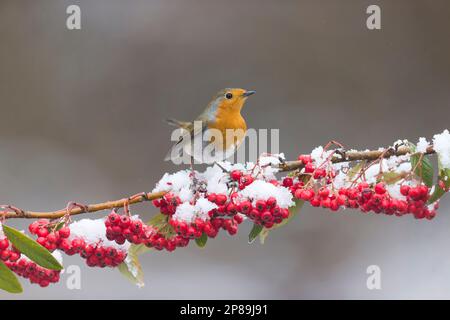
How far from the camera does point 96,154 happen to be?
11.6 feet

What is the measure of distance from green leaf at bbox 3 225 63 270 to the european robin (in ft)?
1.54

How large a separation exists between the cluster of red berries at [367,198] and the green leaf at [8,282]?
487 millimetres

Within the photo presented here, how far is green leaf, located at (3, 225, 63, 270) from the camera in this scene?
0.91 m

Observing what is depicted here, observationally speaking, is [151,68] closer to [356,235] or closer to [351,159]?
[356,235]

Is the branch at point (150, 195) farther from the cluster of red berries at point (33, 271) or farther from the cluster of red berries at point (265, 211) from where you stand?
the cluster of red berries at point (33, 271)

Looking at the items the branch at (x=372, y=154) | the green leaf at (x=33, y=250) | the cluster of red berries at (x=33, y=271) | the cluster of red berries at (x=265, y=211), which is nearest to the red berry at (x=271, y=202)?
A: the cluster of red berries at (x=265, y=211)

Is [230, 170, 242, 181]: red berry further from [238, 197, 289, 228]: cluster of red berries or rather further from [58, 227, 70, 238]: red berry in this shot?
[58, 227, 70, 238]: red berry

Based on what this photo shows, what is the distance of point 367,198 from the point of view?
103cm

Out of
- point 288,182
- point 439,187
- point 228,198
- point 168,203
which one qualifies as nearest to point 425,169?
point 439,187

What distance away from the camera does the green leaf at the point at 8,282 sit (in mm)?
940

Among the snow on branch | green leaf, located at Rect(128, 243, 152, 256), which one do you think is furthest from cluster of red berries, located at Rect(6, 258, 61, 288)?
green leaf, located at Rect(128, 243, 152, 256)

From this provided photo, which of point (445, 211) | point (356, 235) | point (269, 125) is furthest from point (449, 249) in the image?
point (269, 125)

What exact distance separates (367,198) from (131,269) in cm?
47

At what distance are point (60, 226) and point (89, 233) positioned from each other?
3.0 inches
